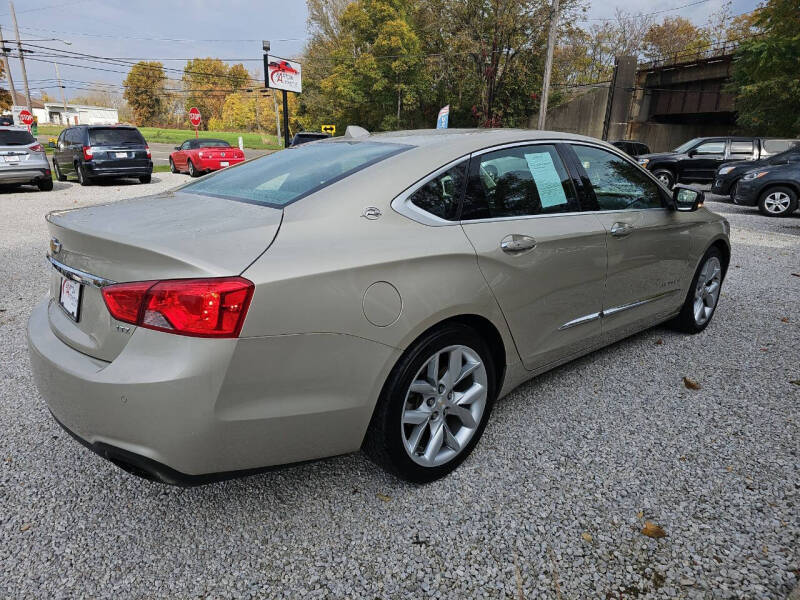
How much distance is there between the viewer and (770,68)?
24.4 meters

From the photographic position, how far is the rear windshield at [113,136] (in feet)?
46.3

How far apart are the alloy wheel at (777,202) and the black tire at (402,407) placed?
12.5 metres

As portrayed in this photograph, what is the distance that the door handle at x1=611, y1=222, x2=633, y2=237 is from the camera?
119 inches

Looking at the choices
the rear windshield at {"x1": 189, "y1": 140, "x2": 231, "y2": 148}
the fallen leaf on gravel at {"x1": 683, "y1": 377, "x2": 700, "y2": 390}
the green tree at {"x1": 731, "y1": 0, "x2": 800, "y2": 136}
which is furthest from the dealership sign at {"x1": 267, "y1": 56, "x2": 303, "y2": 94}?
the fallen leaf on gravel at {"x1": 683, "y1": 377, "x2": 700, "y2": 390}

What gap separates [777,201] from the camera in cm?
1166

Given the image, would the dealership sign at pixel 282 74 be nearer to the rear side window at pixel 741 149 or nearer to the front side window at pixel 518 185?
the rear side window at pixel 741 149

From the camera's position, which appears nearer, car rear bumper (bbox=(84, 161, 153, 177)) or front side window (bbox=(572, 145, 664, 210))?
front side window (bbox=(572, 145, 664, 210))

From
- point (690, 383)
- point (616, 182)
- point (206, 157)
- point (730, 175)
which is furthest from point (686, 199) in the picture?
point (206, 157)

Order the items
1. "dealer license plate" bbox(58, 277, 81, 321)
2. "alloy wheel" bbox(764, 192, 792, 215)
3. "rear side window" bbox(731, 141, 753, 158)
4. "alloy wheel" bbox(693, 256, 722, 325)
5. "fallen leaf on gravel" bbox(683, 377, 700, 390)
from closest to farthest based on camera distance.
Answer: "dealer license plate" bbox(58, 277, 81, 321) < "fallen leaf on gravel" bbox(683, 377, 700, 390) < "alloy wheel" bbox(693, 256, 722, 325) < "alloy wheel" bbox(764, 192, 792, 215) < "rear side window" bbox(731, 141, 753, 158)

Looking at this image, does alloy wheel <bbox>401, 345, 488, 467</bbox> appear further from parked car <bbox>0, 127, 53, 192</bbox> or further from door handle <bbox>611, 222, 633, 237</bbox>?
parked car <bbox>0, 127, 53, 192</bbox>

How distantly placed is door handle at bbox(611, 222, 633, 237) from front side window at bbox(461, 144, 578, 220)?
1.09 ft

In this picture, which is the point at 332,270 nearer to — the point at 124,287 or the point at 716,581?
the point at 124,287

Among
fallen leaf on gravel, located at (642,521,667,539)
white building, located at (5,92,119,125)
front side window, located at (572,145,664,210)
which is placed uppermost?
white building, located at (5,92,119,125)

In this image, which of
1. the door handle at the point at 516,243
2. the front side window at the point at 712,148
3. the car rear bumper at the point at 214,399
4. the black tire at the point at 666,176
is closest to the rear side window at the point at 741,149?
the front side window at the point at 712,148
